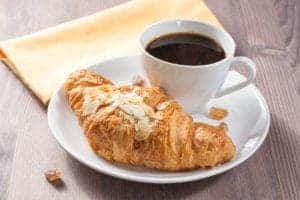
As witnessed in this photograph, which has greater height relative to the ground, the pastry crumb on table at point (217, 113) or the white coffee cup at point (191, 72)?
the white coffee cup at point (191, 72)

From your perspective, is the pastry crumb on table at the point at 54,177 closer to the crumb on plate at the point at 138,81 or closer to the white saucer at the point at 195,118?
the white saucer at the point at 195,118

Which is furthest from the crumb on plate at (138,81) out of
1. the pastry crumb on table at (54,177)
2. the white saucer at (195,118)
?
the pastry crumb on table at (54,177)

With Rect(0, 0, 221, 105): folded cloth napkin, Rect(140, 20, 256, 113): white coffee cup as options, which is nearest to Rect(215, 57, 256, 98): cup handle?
Rect(140, 20, 256, 113): white coffee cup

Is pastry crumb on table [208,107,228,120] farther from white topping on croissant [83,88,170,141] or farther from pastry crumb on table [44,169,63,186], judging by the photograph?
pastry crumb on table [44,169,63,186]

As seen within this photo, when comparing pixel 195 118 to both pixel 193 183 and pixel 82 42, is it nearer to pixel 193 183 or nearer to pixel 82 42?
pixel 193 183

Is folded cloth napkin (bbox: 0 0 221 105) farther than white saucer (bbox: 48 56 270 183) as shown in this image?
Yes

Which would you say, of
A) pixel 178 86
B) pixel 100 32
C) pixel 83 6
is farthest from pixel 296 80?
pixel 83 6

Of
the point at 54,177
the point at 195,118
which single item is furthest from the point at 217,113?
the point at 54,177
